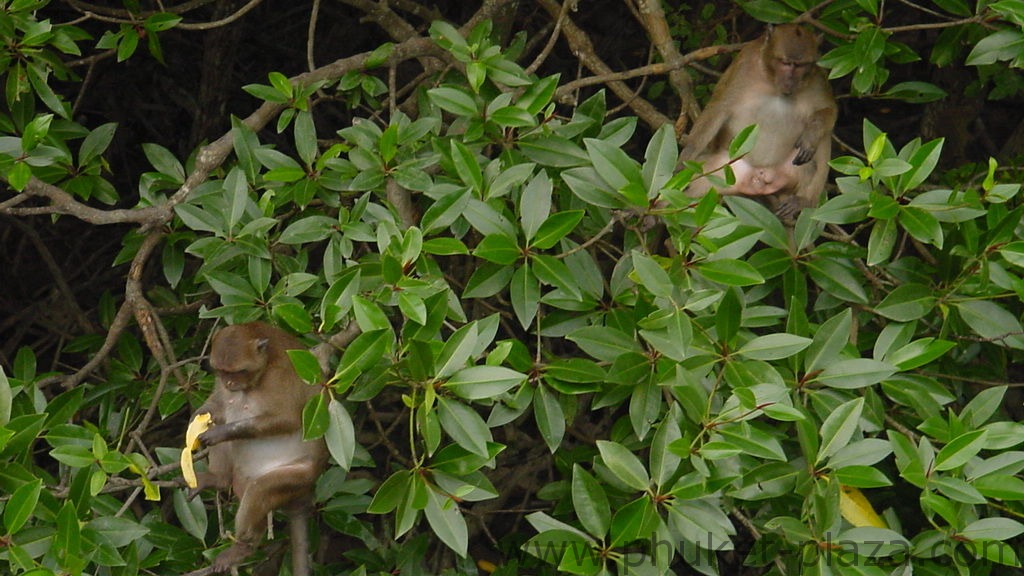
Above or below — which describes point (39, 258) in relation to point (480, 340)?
below

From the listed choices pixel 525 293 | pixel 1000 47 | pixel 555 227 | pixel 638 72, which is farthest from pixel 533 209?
pixel 1000 47

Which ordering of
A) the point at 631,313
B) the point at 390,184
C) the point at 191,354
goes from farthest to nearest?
1. the point at 191,354
2. the point at 390,184
3. the point at 631,313

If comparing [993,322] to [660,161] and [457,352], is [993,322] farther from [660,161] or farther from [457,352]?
[457,352]

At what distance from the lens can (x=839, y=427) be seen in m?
2.16

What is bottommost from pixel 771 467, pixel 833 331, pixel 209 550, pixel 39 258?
pixel 39 258

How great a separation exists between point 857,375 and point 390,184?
110 centimetres

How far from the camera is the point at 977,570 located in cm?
247

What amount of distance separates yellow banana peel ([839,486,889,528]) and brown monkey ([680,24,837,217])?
101 centimetres

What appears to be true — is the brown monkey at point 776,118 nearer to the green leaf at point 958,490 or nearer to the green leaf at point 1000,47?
the green leaf at point 1000,47

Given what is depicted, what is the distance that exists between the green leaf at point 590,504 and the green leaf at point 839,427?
41cm

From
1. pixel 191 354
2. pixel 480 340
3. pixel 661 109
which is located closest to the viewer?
pixel 480 340

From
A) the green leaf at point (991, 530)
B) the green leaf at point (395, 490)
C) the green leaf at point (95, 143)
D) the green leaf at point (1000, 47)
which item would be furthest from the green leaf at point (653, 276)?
the green leaf at point (95, 143)

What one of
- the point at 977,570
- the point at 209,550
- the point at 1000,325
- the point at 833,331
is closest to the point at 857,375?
the point at 833,331

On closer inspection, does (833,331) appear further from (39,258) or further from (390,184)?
(39,258)
